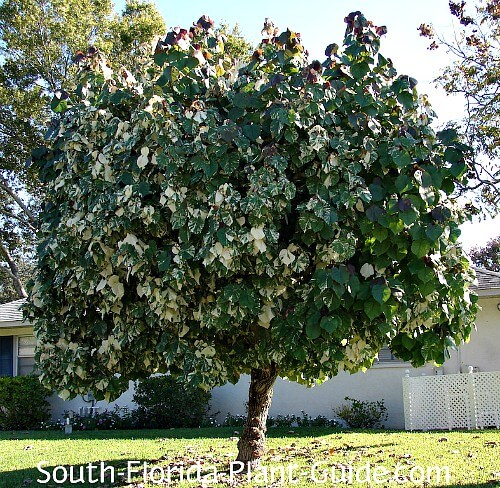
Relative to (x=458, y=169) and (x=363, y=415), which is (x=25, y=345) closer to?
→ (x=363, y=415)

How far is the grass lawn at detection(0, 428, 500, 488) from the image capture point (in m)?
6.70

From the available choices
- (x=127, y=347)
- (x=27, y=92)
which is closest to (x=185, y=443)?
(x=127, y=347)

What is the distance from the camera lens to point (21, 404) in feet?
50.0

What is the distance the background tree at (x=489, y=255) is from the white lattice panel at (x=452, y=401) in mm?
22568

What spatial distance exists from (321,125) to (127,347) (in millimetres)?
2433

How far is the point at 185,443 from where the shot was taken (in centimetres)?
1037

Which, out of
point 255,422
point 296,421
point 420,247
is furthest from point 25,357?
point 420,247

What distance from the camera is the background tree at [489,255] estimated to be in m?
33.6

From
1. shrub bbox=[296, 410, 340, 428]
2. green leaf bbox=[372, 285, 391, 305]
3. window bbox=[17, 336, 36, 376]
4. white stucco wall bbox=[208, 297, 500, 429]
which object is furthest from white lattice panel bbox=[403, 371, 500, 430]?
window bbox=[17, 336, 36, 376]

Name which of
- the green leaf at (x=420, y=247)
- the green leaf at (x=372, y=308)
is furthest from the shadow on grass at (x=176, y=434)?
the green leaf at (x=420, y=247)

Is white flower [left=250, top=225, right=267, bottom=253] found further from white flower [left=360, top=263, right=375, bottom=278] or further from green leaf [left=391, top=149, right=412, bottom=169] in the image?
green leaf [left=391, top=149, right=412, bottom=169]

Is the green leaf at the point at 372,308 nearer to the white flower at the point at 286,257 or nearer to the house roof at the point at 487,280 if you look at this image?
the white flower at the point at 286,257

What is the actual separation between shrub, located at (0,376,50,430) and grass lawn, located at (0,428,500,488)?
11.6 feet

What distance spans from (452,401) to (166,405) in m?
5.63
